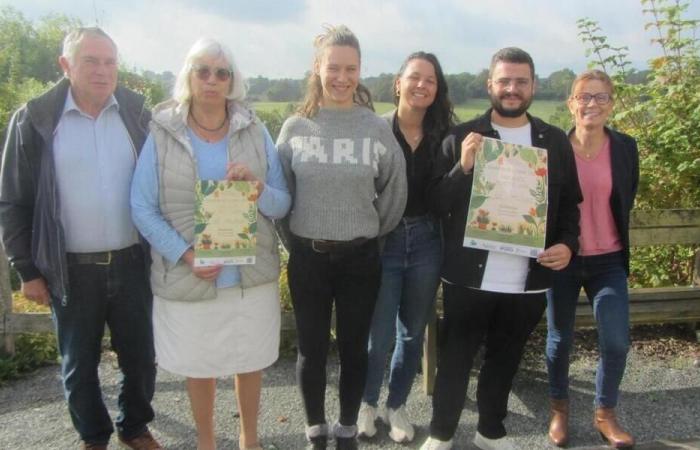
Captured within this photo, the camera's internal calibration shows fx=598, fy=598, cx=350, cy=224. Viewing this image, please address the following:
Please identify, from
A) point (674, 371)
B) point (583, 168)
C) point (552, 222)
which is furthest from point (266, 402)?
point (674, 371)

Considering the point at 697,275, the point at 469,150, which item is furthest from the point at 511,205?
the point at 697,275

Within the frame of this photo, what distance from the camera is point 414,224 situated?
3.40 metres

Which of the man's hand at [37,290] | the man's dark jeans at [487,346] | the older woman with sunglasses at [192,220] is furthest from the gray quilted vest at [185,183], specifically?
the man's dark jeans at [487,346]

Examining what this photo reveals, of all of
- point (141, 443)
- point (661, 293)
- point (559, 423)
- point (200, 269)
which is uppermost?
point (200, 269)

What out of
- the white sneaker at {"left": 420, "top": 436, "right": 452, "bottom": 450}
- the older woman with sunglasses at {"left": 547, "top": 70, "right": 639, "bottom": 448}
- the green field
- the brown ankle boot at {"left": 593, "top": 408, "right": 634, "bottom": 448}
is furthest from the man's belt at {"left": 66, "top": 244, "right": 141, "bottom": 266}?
the brown ankle boot at {"left": 593, "top": 408, "right": 634, "bottom": 448}

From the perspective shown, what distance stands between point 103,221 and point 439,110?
193 cm

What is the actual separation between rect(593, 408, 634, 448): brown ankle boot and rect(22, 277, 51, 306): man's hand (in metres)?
3.26

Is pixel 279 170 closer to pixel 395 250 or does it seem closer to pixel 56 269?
pixel 395 250

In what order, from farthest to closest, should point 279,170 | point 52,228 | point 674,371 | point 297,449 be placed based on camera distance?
point 674,371 → point 297,449 → point 279,170 → point 52,228

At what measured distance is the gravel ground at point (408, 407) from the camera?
3.73 m

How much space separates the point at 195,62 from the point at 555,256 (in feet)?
6.79

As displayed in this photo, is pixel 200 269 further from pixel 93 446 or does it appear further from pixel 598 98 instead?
pixel 598 98

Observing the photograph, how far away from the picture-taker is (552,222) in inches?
126

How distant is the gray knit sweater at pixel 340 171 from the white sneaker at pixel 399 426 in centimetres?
129
